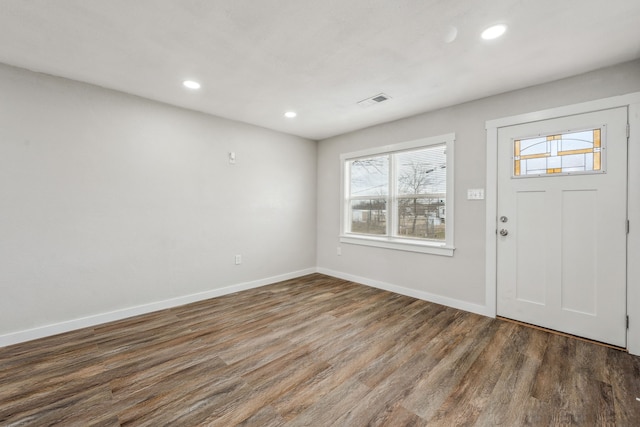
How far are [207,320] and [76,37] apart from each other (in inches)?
106

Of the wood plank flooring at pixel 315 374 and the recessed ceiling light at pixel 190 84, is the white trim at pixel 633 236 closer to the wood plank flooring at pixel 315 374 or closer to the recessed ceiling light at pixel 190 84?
the wood plank flooring at pixel 315 374

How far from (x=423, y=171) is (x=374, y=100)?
120cm

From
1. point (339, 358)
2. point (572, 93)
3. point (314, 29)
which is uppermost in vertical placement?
point (314, 29)

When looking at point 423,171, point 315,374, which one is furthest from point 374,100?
point 315,374

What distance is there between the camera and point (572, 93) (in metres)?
2.51

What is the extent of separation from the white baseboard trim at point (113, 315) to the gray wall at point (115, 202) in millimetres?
45

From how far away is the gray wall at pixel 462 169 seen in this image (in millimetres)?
2471

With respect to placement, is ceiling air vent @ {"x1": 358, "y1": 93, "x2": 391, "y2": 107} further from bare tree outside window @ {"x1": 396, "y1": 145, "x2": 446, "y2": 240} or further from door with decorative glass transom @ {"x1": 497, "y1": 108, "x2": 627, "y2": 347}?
door with decorative glass transom @ {"x1": 497, "y1": 108, "x2": 627, "y2": 347}

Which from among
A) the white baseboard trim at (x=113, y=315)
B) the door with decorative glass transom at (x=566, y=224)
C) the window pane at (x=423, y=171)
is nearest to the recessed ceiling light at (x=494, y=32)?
the door with decorative glass transom at (x=566, y=224)

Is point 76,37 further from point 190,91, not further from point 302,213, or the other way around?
point 302,213

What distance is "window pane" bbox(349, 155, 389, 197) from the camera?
4.10 m

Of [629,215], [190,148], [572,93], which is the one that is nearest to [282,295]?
[190,148]

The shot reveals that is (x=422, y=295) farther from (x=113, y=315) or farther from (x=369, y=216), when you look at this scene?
(x=113, y=315)

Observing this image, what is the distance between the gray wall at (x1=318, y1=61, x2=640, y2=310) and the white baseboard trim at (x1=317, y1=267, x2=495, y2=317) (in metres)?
0.01
